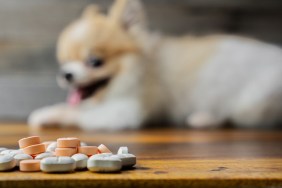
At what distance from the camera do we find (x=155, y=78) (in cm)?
204

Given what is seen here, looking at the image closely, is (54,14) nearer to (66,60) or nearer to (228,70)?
(66,60)

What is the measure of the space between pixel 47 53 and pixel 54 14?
0.18 m

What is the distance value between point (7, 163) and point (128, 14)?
1285 mm

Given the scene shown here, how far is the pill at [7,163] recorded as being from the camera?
2.63 ft

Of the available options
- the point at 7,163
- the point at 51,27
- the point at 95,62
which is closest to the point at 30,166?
the point at 7,163

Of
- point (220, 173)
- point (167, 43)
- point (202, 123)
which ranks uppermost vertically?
point (167, 43)

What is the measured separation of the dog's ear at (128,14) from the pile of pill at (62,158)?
1104 millimetres

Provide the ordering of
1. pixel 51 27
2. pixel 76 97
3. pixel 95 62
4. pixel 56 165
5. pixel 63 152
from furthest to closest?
pixel 51 27
pixel 76 97
pixel 95 62
pixel 63 152
pixel 56 165

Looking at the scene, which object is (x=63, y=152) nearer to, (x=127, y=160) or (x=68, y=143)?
(x=68, y=143)

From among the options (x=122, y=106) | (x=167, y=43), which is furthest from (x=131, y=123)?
(x=167, y=43)

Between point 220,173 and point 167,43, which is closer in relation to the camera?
point 220,173

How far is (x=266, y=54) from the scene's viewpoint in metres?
1.95

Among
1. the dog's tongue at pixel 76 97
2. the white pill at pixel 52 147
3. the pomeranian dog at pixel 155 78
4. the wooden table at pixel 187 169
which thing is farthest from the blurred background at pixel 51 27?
the white pill at pixel 52 147

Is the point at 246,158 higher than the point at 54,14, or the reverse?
the point at 54,14
